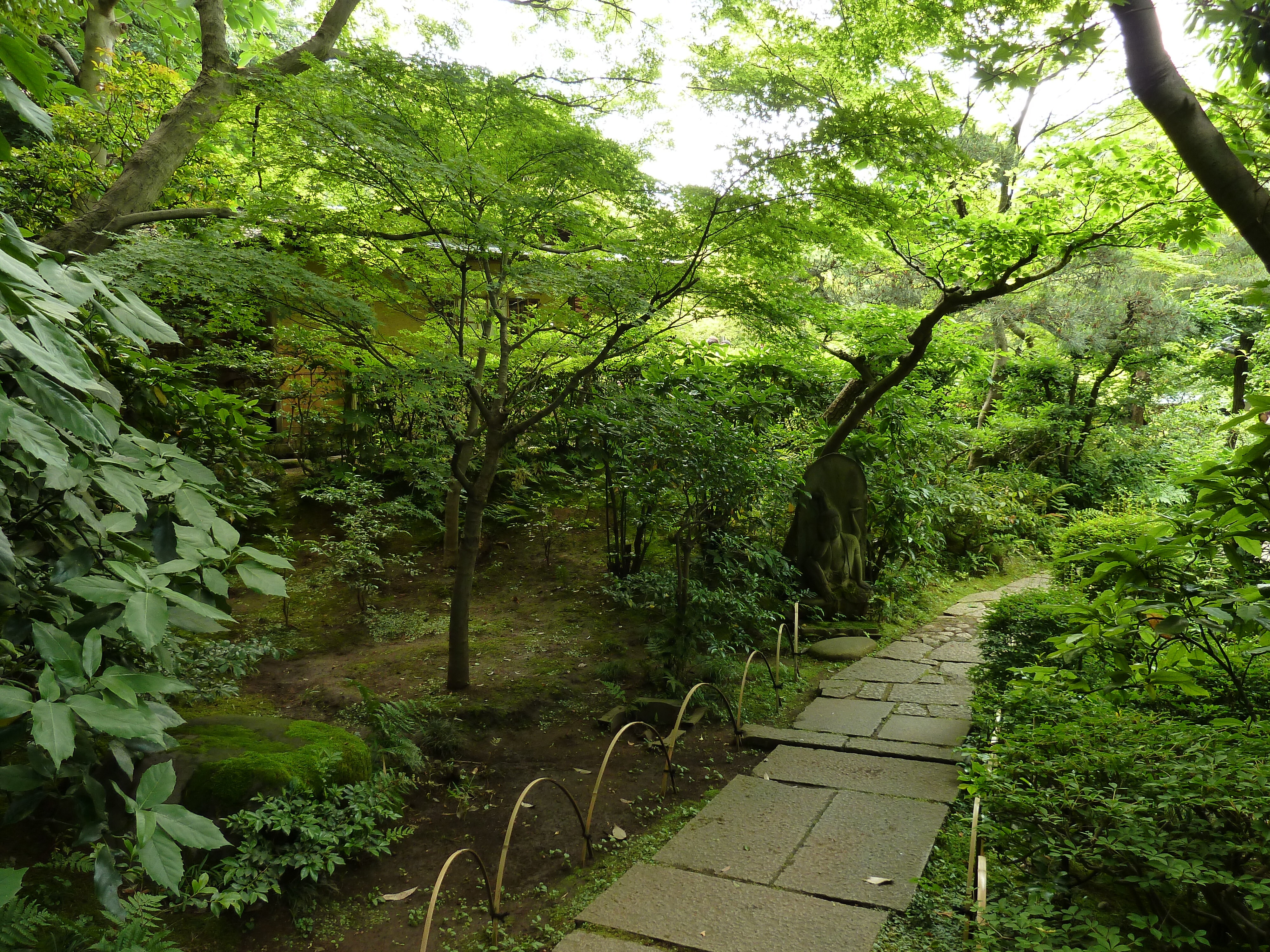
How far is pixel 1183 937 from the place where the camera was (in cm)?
225

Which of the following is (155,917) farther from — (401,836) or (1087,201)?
(1087,201)

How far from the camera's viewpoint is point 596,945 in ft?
10.5

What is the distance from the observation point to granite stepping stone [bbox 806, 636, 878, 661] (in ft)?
24.5

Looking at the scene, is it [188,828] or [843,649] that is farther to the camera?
[843,649]

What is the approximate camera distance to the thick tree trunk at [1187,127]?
241 centimetres

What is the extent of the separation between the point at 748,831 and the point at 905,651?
4.01 meters

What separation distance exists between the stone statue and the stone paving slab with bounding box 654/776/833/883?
3.80m

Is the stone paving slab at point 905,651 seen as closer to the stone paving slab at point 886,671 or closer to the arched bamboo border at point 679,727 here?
the stone paving slab at point 886,671

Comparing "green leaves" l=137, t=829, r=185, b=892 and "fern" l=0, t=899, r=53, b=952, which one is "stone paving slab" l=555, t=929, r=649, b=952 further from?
"green leaves" l=137, t=829, r=185, b=892

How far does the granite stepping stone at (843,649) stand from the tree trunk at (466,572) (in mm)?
3644

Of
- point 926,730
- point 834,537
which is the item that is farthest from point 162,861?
point 834,537

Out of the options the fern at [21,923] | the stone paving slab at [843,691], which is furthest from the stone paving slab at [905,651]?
the fern at [21,923]

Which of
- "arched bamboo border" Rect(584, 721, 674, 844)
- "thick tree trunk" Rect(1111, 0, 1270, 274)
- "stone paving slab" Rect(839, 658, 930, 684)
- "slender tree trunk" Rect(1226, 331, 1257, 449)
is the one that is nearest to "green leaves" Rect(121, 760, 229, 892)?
"arched bamboo border" Rect(584, 721, 674, 844)

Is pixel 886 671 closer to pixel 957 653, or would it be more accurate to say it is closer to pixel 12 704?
pixel 957 653
